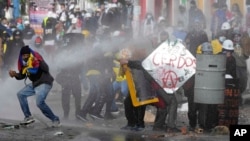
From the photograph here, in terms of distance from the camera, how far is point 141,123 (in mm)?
14516

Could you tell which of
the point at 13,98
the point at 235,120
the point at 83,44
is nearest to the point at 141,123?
the point at 235,120

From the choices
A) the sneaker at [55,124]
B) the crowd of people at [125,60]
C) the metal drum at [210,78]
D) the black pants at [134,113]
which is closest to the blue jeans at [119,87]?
the crowd of people at [125,60]

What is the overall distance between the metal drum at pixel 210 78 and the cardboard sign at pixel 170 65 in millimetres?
452

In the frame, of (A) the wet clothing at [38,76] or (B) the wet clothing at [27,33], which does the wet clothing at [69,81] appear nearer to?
(A) the wet clothing at [38,76]

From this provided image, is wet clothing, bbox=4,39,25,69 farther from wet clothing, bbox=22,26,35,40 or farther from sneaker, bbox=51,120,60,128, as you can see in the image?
sneaker, bbox=51,120,60,128

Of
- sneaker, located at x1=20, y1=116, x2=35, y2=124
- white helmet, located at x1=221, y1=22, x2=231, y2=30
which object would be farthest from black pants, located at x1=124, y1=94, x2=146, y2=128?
white helmet, located at x1=221, y1=22, x2=231, y2=30

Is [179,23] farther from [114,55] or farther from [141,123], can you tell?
[141,123]

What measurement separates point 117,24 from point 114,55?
835 cm

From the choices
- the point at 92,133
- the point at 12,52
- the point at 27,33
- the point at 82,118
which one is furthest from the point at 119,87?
the point at 27,33

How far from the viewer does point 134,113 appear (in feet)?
47.8

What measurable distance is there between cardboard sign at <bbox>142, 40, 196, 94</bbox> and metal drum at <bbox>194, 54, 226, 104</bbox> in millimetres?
452

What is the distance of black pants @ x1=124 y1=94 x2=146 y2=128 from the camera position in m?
14.5

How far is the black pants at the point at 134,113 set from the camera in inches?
571

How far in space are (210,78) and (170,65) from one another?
937mm
